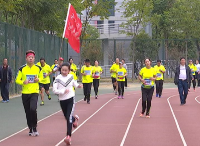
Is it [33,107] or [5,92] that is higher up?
[33,107]

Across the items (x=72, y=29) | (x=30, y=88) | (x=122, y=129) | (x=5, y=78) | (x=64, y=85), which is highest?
(x=72, y=29)

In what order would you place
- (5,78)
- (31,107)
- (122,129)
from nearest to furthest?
(31,107) → (122,129) → (5,78)

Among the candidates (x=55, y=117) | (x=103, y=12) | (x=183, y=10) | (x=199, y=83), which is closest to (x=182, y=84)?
(x=55, y=117)

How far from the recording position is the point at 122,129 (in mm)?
12953

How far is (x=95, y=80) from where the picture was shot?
2391cm

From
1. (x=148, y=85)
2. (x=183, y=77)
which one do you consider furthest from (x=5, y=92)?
(x=148, y=85)

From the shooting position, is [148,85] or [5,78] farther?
[5,78]

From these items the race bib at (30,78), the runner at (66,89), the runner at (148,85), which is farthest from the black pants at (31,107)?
the runner at (148,85)

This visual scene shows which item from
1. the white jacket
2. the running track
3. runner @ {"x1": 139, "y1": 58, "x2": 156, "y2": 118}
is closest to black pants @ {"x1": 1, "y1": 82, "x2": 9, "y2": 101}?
the running track

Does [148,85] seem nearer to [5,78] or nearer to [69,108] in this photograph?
[69,108]

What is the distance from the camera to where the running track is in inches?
431

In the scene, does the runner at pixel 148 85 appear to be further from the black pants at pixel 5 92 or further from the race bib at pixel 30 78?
the black pants at pixel 5 92

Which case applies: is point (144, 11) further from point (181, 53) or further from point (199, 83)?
point (199, 83)

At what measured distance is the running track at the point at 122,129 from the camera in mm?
10938
